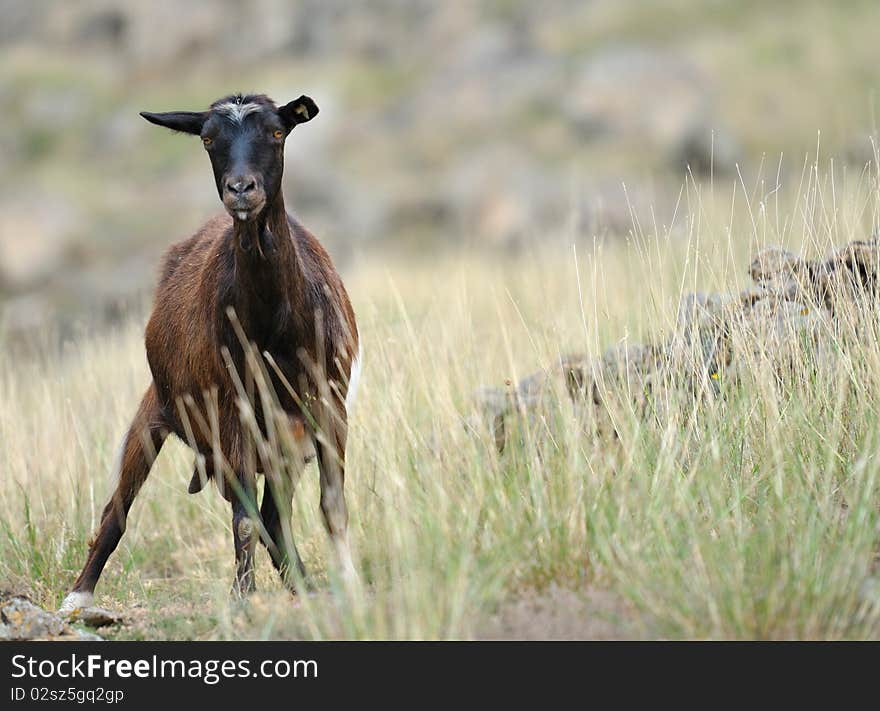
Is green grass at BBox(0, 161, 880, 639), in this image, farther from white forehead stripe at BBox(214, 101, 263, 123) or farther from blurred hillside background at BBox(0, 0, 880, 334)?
blurred hillside background at BBox(0, 0, 880, 334)

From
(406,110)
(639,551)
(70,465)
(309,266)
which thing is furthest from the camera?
(406,110)

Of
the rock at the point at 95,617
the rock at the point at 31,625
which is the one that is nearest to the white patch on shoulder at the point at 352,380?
the rock at the point at 95,617

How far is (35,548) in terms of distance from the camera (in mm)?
7039

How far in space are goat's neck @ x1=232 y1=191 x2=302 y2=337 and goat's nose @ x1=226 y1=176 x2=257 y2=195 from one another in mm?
354

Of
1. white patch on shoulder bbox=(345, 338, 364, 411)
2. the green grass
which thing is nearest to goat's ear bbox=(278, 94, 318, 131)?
white patch on shoulder bbox=(345, 338, 364, 411)

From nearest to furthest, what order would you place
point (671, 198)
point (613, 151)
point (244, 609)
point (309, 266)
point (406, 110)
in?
point (244, 609), point (309, 266), point (671, 198), point (613, 151), point (406, 110)

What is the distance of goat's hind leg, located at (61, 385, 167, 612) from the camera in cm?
652

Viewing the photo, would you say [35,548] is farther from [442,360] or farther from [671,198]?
[671,198]

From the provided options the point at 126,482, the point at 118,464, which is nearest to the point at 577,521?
the point at 126,482

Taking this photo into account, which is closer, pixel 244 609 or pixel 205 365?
pixel 244 609

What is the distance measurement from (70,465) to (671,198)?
48.6 feet

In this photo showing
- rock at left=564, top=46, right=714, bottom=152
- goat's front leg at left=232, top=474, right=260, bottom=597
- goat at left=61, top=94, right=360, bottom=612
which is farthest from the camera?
rock at left=564, top=46, right=714, bottom=152

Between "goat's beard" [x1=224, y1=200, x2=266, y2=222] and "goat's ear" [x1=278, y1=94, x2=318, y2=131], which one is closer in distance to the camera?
"goat's beard" [x1=224, y1=200, x2=266, y2=222]
